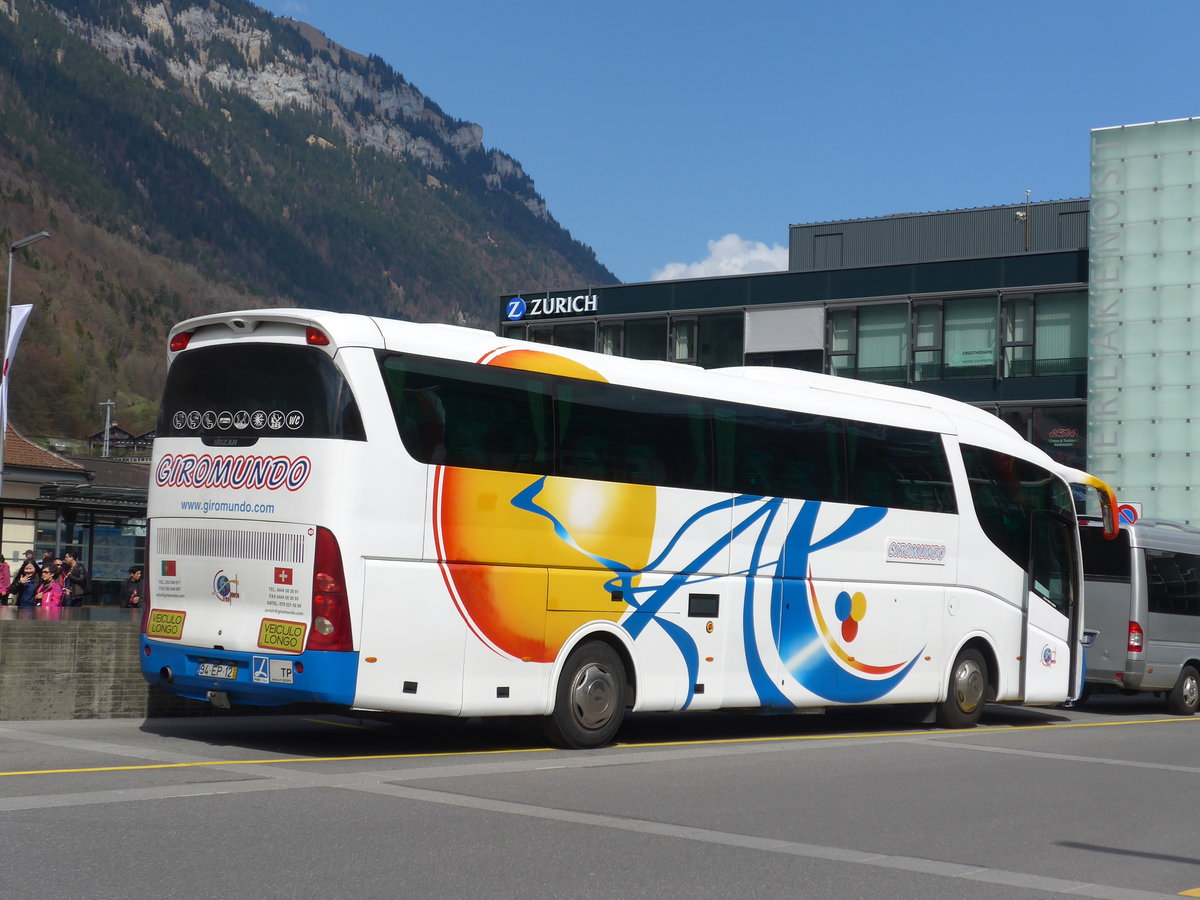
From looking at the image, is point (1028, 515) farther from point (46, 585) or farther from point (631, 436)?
point (46, 585)

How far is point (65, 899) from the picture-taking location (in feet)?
21.2

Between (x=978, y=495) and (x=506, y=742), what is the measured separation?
7.02m

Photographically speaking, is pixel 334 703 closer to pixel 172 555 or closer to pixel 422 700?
pixel 422 700

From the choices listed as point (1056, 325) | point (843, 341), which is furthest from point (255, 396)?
point (843, 341)

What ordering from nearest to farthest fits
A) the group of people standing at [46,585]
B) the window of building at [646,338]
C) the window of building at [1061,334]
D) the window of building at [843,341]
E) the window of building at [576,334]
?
1. the group of people standing at [46,585]
2. the window of building at [1061,334]
3. the window of building at [843,341]
4. the window of building at [646,338]
5. the window of building at [576,334]

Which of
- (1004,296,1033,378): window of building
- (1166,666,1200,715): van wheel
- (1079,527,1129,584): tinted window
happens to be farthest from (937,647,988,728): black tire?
(1004,296,1033,378): window of building

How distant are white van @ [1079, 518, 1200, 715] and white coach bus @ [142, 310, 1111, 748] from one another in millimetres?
6657

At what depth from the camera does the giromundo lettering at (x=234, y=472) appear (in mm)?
11789

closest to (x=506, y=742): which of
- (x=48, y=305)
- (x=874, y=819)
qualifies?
(x=874, y=819)

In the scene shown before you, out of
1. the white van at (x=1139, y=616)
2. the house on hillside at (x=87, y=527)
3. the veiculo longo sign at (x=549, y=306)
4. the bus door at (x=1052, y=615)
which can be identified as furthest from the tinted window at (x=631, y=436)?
the veiculo longo sign at (x=549, y=306)

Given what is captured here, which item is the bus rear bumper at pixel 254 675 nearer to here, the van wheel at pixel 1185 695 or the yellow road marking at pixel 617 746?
the yellow road marking at pixel 617 746

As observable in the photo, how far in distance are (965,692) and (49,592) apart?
1409 cm

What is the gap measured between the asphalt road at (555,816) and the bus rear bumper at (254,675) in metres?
0.48

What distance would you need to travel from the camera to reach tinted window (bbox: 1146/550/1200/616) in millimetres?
22953
